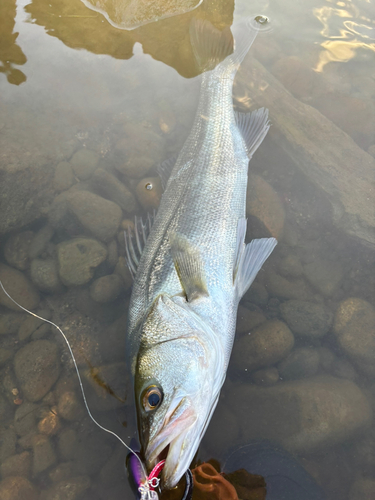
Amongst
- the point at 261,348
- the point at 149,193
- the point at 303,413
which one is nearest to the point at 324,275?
the point at 261,348

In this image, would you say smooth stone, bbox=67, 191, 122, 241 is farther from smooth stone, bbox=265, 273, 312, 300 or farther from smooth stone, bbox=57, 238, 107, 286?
smooth stone, bbox=265, 273, 312, 300

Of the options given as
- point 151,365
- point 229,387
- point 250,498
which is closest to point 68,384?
point 151,365

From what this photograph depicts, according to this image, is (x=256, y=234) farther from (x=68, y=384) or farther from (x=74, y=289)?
(x=68, y=384)

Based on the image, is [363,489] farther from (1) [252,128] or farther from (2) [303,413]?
(1) [252,128]

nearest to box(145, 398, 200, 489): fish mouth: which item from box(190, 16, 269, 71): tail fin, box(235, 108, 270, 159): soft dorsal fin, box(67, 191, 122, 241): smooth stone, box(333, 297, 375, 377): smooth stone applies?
box(333, 297, 375, 377): smooth stone

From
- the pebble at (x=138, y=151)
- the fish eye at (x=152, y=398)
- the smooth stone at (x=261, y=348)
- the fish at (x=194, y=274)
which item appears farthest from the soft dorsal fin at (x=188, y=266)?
the pebble at (x=138, y=151)

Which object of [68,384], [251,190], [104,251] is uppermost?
[251,190]

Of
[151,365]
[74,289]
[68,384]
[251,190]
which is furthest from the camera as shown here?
[251,190]
